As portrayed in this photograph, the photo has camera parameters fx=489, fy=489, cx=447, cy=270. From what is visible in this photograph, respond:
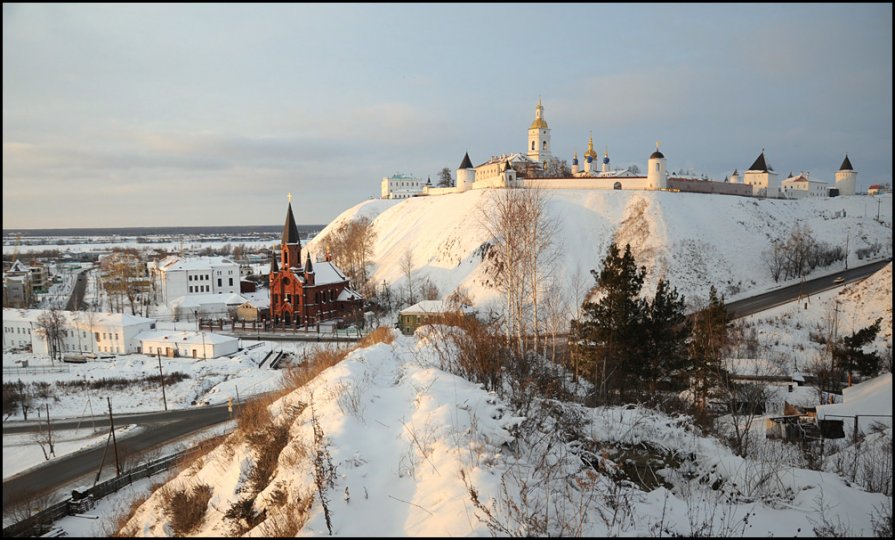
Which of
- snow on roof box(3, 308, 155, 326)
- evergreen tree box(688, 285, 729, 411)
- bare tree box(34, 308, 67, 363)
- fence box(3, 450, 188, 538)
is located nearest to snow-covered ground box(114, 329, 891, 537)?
fence box(3, 450, 188, 538)

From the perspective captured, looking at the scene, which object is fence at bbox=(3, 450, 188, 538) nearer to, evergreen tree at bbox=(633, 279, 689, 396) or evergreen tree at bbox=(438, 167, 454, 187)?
evergreen tree at bbox=(633, 279, 689, 396)

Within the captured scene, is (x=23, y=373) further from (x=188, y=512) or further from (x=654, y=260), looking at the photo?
(x=654, y=260)

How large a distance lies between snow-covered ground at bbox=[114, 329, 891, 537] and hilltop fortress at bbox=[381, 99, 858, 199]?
43665 millimetres

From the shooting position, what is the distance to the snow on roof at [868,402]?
10.8m

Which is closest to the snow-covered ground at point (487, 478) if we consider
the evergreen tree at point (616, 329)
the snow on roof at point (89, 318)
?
the evergreen tree at point (616, 329)

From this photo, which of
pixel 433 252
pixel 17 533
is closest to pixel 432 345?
pixel 17 533

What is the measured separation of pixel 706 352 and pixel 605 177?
165 feet

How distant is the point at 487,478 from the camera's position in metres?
6.32

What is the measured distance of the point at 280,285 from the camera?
4434 cm

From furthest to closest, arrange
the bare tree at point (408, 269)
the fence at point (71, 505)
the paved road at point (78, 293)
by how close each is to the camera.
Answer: the bare tree at point (408, 269)
the paved road at point (78, 293)
the fence at point (71, 505)

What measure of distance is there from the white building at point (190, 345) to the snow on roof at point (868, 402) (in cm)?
3579

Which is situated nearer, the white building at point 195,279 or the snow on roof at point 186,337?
the snow on roof at point 186,337

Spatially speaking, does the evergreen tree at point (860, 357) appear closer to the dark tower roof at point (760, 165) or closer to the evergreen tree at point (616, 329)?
the evergreen tree at point (616, 329)

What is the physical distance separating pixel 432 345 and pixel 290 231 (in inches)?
1309
